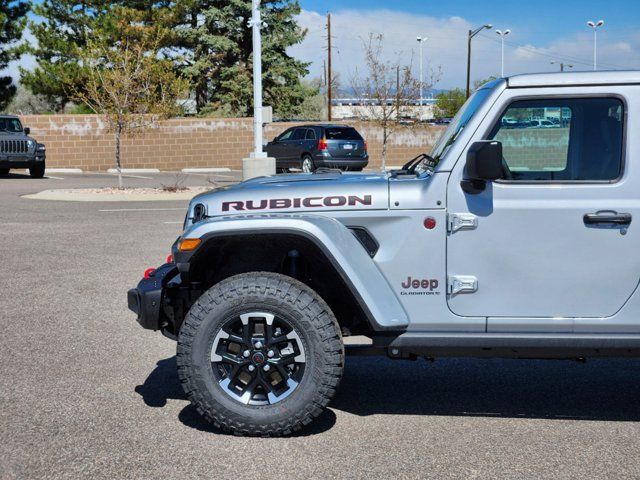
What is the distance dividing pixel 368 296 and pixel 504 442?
43.4 inches

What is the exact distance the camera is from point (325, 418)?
16.9ft

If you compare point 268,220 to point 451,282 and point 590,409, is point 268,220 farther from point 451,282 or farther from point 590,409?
point 590,409

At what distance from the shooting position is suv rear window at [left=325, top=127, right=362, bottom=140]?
2841 cm

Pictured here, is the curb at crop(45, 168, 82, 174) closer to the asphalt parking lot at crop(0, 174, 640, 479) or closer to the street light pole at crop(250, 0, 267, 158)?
the street light pole at crop(250, 0, 267, 158)

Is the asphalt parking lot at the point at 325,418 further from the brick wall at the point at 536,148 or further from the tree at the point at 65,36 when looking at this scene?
the tree at the point at 65,36

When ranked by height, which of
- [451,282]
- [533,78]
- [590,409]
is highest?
[533,78]

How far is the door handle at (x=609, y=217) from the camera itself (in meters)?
4.62

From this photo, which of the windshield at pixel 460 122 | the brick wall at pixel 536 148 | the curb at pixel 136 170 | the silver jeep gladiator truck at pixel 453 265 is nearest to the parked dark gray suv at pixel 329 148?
the curb at pixel 136 170

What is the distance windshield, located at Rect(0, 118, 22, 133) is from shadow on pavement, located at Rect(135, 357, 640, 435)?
23.4 meters

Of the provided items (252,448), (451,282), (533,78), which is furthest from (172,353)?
A: (533,78)

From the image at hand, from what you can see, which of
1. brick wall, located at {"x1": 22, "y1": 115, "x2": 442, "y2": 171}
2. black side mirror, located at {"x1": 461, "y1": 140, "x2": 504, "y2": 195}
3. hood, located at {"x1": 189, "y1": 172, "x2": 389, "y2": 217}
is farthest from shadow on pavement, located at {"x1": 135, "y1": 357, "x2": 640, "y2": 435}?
brick wall, located at {"x1": 22, "y1": 115, "x2": 442, "y2": 171}

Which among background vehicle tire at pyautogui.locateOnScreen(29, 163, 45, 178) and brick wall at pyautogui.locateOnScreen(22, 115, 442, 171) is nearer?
background vehicle tire at pyautogui.locateOnScreen(29, 163, 45, 178)

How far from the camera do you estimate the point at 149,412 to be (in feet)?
17.1

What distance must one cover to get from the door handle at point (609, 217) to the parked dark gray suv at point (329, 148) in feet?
75.9
